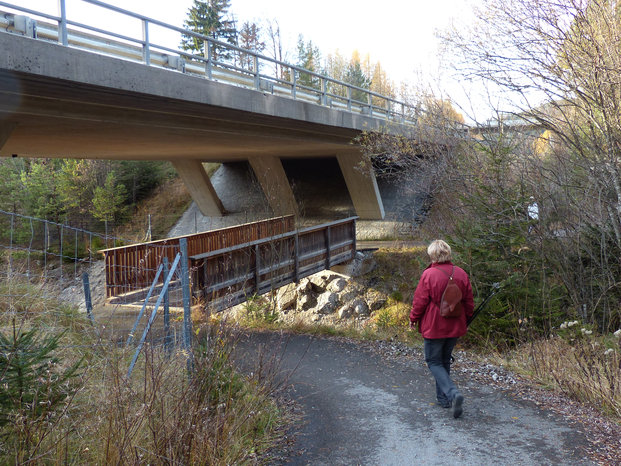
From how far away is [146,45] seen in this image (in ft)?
31.1

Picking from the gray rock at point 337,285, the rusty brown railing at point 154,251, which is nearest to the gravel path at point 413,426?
the rusty brown railing at point 154,251

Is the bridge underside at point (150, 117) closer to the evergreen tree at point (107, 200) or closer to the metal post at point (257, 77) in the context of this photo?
the metal post at point (257, 77)

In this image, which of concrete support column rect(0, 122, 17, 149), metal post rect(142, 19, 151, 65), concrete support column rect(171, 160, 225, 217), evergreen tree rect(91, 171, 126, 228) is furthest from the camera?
evergreen tree rect(91, 171, 126, 228)

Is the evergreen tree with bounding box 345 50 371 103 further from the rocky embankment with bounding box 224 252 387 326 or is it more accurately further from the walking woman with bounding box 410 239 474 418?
the walking woman with bounding box 410 239 474 418

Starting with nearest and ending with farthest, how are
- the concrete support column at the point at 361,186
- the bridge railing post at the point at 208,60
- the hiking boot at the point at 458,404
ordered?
the hiking boot at the point at 458,404 < the bridge railing post at the point at 208,60 < the concrete support column at the point at 361,186

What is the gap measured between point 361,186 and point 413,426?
17211 millimetres

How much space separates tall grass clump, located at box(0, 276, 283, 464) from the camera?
119 inches

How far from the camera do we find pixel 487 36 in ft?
29.3

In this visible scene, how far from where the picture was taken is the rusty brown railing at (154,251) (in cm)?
865

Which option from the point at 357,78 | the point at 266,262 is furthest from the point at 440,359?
the point at 357,78

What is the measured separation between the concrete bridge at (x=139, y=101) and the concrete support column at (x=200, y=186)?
221 inches

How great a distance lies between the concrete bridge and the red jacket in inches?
250

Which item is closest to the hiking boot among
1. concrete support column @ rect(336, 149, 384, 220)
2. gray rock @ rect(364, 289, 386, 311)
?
gray rock @ rect(364, 289, 386, 311)

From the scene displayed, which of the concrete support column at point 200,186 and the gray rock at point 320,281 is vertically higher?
the concrete support column at point 200,186
